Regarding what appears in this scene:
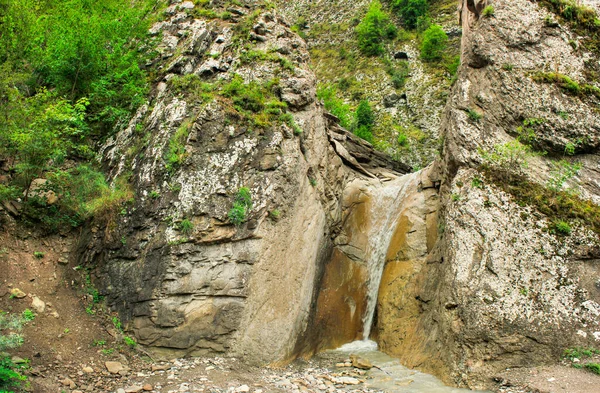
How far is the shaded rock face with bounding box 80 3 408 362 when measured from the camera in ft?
38.7

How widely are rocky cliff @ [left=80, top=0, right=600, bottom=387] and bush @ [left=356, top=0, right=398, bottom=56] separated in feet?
99.7

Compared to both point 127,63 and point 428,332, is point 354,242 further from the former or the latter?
point 127,63

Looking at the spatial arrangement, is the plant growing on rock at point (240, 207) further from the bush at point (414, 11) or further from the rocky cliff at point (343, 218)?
the bush at point (414, 11)

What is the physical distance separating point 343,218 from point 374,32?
37.1 metres

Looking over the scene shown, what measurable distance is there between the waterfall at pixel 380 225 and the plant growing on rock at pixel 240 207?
626 cm

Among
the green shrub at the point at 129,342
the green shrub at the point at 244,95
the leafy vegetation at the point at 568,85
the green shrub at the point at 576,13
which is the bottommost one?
the green shrub at the point at 129,342

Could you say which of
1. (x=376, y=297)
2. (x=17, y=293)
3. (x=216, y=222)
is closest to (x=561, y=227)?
(x=376, y=297)

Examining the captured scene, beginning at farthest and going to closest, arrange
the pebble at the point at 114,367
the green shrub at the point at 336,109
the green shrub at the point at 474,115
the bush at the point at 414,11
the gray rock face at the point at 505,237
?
the bush at the point at 414,11 < the green shrub at the point at 336,109 < the green shrub at the point at 474,115 < the gray rock face at the point at 505,237 < the pebble at the point at 114,367

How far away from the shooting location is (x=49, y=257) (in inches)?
471

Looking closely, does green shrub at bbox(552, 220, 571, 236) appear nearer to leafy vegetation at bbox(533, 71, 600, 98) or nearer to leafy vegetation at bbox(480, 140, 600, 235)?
leafy vegetation at bbox(480, 140, 600, 235)

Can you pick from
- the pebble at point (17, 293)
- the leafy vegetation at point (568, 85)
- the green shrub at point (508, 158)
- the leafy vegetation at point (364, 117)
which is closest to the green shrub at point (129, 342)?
the pebble at point (17, 293)

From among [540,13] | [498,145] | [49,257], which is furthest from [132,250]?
[540,13]

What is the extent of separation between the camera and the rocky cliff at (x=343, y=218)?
1139cm

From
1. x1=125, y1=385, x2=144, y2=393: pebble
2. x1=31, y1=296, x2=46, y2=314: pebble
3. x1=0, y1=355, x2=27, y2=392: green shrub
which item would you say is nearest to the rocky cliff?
x1=31, y1=296, x2=46, y2=314: pebble
